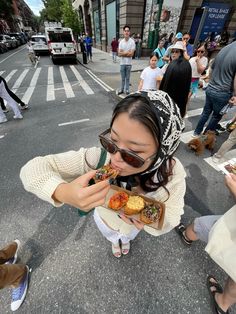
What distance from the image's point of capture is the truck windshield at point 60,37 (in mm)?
13109

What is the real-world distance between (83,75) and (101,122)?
283 inches

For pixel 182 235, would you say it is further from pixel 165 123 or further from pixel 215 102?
pixel 215 102

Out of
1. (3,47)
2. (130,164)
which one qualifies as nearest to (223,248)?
(130,164)

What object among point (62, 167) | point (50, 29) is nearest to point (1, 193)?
point (62, 167)

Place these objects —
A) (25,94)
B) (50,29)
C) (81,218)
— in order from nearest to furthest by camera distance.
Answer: (81,218), (25,94), (50,29)

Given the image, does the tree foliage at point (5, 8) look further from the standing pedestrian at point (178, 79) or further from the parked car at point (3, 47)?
the standing pedestrian at point (178, 79)

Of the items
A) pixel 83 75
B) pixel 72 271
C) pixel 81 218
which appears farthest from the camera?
pixel 83 75

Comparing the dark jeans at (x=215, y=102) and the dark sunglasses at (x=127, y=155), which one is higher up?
the dark sunglasses at (x=127, y=155)

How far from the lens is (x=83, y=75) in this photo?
10.9 meters

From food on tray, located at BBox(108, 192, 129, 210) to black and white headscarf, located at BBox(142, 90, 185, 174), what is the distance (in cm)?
31

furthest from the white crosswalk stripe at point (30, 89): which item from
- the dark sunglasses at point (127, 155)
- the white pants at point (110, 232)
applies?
the dark sunglasses at point (127, 155)

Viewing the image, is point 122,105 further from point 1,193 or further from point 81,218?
point 1,193

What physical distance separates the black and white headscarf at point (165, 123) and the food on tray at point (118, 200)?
0.31m

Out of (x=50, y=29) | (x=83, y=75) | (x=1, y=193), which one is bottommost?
(x=83, y=75)
